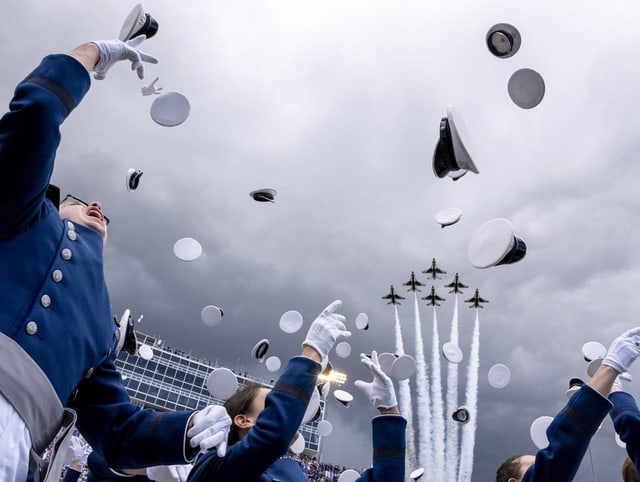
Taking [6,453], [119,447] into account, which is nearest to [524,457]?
[119,447]

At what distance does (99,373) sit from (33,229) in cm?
81

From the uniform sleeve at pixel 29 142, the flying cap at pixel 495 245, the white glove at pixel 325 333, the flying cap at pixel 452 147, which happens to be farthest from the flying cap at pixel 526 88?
the uniform sleeve at pixel 29 142

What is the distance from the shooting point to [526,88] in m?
7.35

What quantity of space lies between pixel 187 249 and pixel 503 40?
7.36 m

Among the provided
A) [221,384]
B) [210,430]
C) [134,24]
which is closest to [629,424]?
[210,430]

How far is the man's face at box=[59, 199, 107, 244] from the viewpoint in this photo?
2.50 m

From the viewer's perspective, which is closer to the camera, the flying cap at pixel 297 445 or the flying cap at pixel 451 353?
the flying cap at pixel 297 445

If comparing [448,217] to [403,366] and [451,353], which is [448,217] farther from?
[451,353]

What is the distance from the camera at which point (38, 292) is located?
1905 mm

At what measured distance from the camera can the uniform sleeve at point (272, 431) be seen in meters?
2.47

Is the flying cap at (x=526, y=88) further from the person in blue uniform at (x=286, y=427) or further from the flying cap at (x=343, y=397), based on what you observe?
the flying cap at (x=343, y=397)

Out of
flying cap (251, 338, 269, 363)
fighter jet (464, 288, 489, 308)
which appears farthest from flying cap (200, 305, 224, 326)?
fighter jet (464, 288, 489, 308)

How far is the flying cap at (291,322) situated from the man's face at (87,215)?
1005cm

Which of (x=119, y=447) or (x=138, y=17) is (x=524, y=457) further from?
(x=138, y=17)
